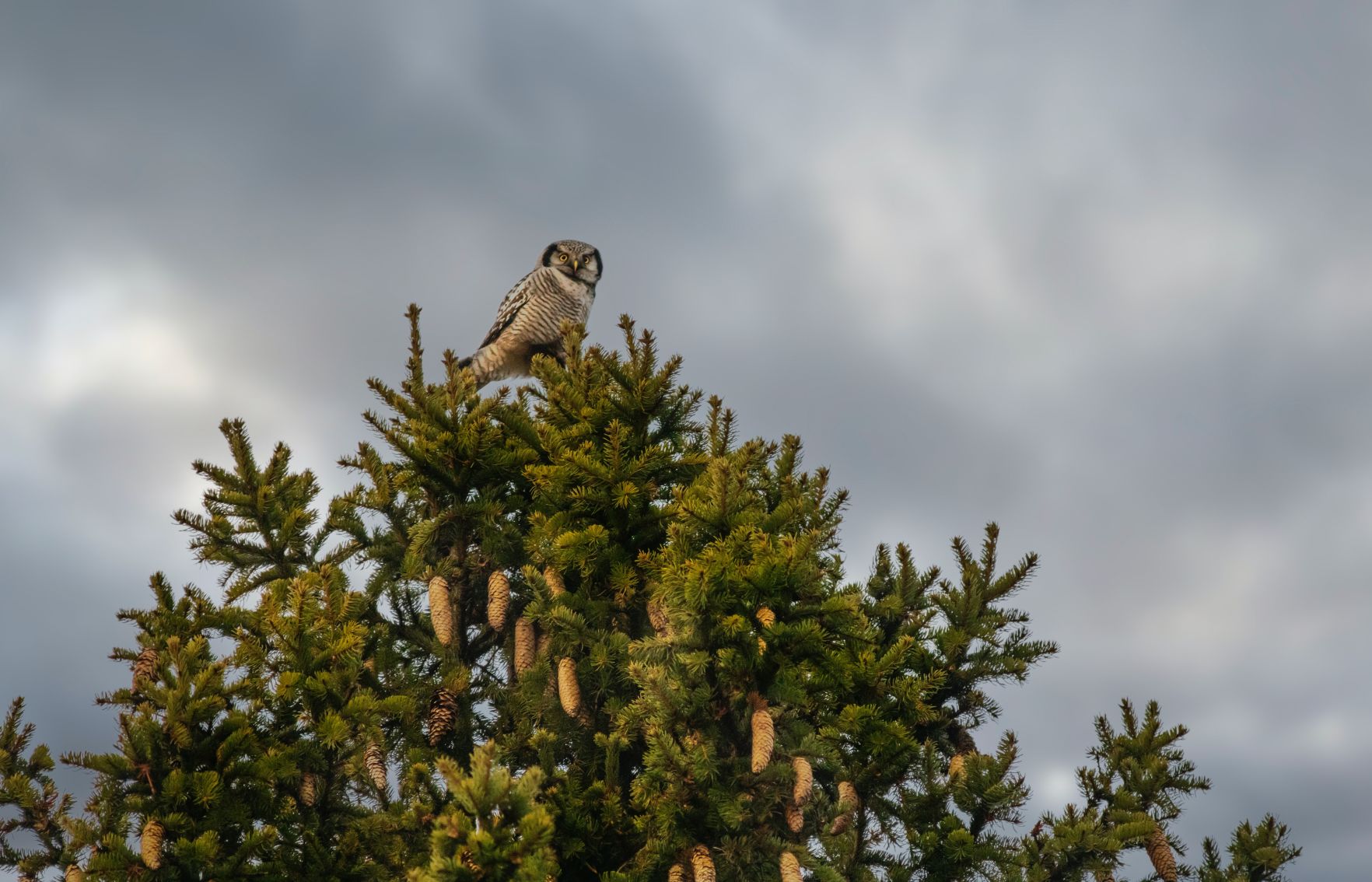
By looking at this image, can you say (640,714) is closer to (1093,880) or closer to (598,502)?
(598,502)

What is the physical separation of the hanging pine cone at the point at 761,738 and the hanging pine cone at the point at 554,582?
5.65ft

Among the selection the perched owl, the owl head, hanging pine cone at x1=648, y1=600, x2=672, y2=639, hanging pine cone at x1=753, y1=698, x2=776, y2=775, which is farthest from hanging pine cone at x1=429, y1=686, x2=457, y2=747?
the owl head

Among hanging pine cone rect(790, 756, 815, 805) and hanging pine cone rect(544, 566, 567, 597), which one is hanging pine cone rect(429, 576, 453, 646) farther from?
hanging pine cone rect(790, 756, 815, 805)

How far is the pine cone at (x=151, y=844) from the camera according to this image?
5891 millimetres

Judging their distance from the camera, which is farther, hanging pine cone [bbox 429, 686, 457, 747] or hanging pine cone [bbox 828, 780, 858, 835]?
hanging pine cone [bbox 429, 686, 457, 747]

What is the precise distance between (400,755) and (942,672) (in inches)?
143

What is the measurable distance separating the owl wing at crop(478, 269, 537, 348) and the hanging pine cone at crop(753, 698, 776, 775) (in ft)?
28.8

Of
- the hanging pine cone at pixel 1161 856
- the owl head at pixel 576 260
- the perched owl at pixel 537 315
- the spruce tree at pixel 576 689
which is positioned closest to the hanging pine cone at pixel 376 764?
the spruce tree at pixel 576 689

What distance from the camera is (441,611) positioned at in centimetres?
690

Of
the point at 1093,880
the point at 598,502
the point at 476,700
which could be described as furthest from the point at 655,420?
the point at 1093,880

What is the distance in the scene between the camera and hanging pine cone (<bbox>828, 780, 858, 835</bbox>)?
6293mm

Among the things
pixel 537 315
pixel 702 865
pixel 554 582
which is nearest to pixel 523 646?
pixel 554 582

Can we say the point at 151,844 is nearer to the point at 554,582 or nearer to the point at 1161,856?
the point at 554,582

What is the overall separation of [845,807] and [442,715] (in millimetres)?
2600
